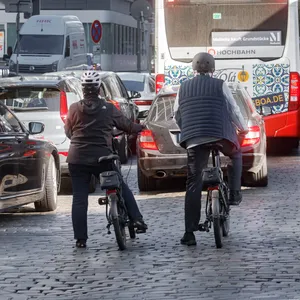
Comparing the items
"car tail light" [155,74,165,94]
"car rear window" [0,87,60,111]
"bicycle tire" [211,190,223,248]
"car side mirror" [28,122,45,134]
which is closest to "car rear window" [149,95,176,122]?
"car rear window" [0,87,60,111]

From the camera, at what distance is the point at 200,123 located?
36.7 feet

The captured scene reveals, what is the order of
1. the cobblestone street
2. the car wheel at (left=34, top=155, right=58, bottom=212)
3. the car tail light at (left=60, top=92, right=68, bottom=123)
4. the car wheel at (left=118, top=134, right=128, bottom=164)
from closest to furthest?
the cobblestone street → the car wheel at (left=34, top=155, right=58, bottom=212) → the car tail light at (left=60, top=92, right=68, bottom=123) → the car wheel at (left=118, top=134, right=128, bottom=164)

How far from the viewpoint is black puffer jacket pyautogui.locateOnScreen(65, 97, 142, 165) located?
1127cm

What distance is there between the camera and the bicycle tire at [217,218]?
425 inches

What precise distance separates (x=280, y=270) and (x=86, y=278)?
4.73ft

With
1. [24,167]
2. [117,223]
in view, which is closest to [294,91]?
[24,167]

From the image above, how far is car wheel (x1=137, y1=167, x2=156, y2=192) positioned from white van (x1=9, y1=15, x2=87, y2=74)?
3571 cm

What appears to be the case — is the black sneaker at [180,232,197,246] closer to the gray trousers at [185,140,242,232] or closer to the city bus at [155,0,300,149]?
the gray trousers at [185,140,242,232]

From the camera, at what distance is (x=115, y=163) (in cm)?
1131

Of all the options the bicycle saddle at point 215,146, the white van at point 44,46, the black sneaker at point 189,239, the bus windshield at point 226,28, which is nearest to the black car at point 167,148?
the bicycle saddle at point 215,146

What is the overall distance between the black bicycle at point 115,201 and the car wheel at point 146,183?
209 inches

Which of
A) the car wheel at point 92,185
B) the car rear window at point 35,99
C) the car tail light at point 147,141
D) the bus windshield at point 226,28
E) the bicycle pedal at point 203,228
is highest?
the bus windshield at point 226,28

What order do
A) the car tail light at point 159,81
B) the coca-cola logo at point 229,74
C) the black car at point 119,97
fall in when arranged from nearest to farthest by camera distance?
1. the black car at point 119,97
2. the car tail light at point 159,81
3. the coca-cola logo at point 229,74

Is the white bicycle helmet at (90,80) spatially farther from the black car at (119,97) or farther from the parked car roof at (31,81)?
the black car at (119,97)
